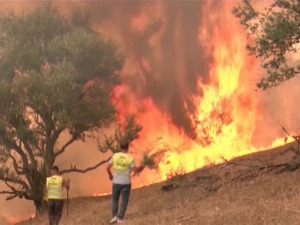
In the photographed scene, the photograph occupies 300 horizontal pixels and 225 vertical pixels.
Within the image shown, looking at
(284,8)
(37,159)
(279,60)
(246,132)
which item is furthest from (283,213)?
(246,132)

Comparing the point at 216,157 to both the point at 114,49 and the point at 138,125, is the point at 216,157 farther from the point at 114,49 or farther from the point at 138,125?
the point at 114,49

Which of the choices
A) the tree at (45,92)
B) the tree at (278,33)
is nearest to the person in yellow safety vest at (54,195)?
the tree at (278,33)

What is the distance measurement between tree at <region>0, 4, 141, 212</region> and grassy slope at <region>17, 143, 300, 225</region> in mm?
6097

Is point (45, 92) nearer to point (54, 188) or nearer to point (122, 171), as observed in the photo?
point (54, 188)

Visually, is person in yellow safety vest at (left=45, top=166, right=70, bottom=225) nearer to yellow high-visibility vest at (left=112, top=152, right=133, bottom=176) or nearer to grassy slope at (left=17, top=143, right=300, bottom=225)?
grassy slope at (left=17, top=143, right=300, bottom=225)

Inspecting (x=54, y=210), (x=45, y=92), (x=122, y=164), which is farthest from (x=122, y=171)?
(x=45, y=92)

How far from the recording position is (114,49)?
28.4 m

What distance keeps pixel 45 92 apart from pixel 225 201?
12.8 m

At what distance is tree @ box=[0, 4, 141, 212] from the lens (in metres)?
24.2

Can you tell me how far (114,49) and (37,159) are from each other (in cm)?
749

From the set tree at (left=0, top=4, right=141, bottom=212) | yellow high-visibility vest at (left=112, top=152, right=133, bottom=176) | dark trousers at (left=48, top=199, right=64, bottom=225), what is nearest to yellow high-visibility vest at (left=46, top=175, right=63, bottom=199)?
dark trousers at (left=48, top=199, right=64, bottom=225)

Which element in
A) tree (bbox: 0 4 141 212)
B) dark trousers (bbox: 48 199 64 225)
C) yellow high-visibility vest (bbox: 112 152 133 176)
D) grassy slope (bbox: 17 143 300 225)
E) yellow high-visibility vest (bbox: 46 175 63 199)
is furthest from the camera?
tree (bbox: 0 4 141 212)

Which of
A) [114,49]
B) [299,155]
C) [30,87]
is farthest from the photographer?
[114,49]

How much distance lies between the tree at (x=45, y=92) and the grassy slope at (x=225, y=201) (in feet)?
20.0
